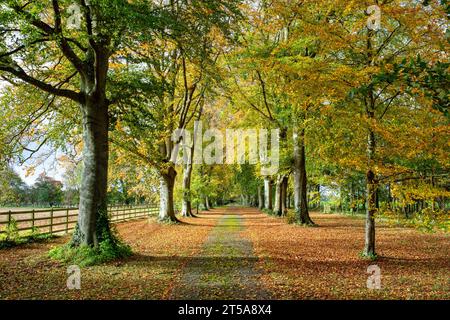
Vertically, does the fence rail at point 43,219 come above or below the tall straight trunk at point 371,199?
below

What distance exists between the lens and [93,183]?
10.5 m

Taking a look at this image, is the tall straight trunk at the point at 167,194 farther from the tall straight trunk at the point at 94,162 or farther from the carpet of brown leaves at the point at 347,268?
the tall straight trunk at the point at 94,162

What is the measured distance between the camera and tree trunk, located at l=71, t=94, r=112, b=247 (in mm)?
10359

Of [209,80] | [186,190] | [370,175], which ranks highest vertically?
[209,80]

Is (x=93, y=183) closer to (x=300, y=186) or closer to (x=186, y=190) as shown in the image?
(x=300, y=186)

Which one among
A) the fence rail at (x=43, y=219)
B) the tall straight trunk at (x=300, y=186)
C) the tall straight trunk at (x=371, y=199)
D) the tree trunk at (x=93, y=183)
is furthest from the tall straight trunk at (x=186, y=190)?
the tall straight trunk at (x=371, y=199)

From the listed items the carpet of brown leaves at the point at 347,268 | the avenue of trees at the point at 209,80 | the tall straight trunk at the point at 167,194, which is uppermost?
the avenue of trees at the point at 209,80

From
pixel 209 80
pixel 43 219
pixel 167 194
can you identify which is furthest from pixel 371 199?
pixel 167 194

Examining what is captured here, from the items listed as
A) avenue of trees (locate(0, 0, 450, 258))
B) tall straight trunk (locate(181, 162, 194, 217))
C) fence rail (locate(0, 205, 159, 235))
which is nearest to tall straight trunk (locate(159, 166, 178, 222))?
fence rail (locate(0, 205, 159, 235))

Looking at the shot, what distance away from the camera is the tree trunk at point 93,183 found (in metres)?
10.4

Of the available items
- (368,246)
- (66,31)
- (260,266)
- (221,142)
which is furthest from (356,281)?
(221,142)

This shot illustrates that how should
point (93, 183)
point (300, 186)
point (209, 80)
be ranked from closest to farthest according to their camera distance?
point (93, 183), point (209, 80), point (300, 186)

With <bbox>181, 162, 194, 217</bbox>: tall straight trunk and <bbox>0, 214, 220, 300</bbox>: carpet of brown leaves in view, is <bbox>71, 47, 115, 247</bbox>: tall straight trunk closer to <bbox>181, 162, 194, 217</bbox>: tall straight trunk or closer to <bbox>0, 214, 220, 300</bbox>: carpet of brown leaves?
<bbox>0, 214, 220, 300</bbox>: carpet of brown leaves
